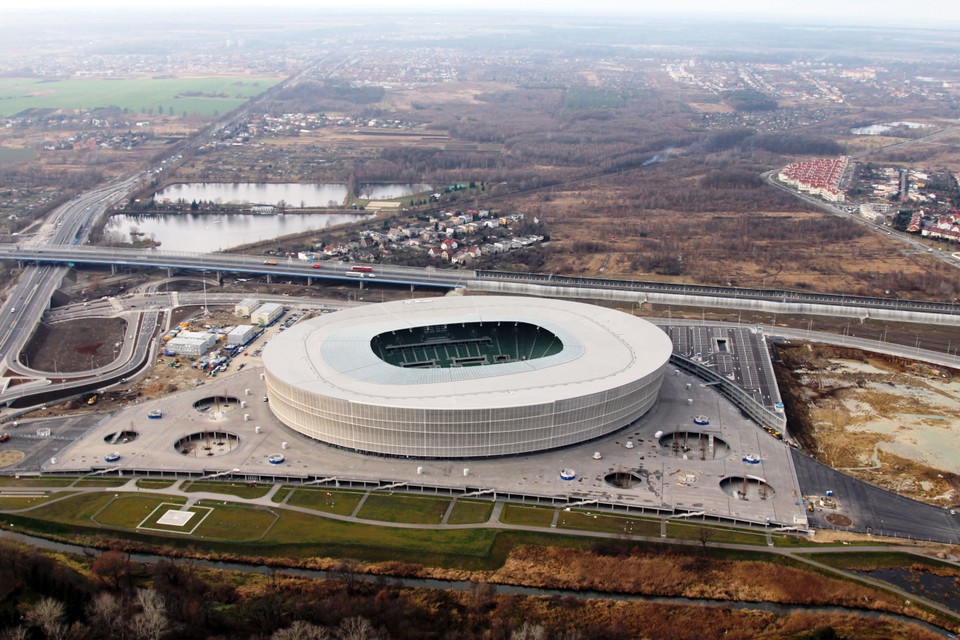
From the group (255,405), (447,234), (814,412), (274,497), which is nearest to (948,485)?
(814,412)

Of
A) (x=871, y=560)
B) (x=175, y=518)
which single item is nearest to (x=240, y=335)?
(x=175, y=518)

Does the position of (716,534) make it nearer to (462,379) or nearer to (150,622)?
(462,379)

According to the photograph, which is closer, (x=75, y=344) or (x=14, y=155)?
(x=75, y=344)

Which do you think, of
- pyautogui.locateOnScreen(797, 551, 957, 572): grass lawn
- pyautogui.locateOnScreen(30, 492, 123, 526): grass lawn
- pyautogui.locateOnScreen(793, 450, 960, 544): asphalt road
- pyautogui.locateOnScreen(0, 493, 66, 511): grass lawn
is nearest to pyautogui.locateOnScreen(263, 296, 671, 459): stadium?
pyautogui.locateOnScreen(793, 450, 960, 544): asphalt road

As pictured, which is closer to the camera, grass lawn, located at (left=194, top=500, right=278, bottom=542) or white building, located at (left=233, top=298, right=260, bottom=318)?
grass lawn, located at (left=194, top=500, right=278, bottom=542)

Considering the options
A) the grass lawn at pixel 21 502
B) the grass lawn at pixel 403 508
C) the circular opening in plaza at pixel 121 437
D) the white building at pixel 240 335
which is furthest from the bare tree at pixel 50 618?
the white building at pixel 240 335

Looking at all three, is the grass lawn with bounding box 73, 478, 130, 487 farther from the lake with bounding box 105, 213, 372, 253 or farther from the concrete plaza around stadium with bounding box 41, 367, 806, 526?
the lake with bounding box 105, 213, 372, 253
